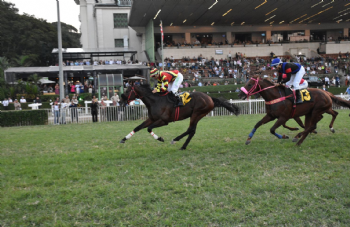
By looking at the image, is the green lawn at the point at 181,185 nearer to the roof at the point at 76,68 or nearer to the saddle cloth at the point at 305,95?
the saddle cloth at the point at 305,95

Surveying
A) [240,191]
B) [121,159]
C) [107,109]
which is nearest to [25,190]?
[121,159]

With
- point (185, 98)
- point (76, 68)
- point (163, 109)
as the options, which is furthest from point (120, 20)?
point (163, 109)

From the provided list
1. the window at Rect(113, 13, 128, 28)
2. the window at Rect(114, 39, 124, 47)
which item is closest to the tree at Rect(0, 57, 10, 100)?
the window at Rect(114, 39, 124, 47)

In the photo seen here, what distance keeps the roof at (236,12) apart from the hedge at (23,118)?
20.2 metres

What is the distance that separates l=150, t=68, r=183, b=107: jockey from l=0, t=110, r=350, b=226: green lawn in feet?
5.23

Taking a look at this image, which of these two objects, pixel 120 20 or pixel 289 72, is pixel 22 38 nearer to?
pixel 120 20

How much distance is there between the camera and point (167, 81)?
8.88 m

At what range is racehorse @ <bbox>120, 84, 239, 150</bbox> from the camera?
8.76 meters

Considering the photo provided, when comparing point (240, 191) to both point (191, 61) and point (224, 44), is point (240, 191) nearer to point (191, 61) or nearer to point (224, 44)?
point (191, 61)

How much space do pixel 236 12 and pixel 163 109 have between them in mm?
37090

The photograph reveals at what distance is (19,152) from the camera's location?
9.07 m

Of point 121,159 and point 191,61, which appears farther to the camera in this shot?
point 191,61

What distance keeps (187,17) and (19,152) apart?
3740cm

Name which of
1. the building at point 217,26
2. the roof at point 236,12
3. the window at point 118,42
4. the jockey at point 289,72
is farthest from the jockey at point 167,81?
the window at point 118,42
